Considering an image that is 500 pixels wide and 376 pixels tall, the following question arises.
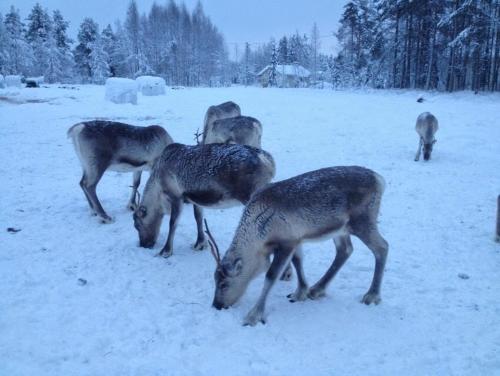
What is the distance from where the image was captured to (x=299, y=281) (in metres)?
5.00

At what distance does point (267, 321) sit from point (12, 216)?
18.8ft

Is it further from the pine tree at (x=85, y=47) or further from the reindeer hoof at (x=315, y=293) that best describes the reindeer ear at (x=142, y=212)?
the pine tree at (x=85, y=47)

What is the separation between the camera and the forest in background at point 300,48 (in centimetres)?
3338

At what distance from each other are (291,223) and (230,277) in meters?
0.96

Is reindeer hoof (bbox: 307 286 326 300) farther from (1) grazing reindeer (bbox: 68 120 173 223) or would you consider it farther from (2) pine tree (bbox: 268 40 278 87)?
(2) pine tree (bbox: 268 40 278 87)

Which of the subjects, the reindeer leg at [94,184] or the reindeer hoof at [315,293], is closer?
the reindeer hoof at [315,293]

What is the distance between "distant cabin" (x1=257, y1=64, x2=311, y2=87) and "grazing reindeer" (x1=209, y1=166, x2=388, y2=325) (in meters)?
68.2

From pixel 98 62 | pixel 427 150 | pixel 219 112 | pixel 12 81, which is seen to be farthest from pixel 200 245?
pixel 98 62

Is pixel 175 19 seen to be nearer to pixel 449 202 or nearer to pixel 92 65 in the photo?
pixel 92 65

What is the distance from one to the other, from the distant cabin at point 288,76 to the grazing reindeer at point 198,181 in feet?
219

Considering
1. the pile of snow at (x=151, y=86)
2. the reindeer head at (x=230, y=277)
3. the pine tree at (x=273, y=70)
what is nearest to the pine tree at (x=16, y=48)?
the pile of snow at (x=151, y=86)

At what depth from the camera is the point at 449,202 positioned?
877cm

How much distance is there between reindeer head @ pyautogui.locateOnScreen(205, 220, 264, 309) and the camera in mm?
4539

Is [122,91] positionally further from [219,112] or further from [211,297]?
[211,297]
